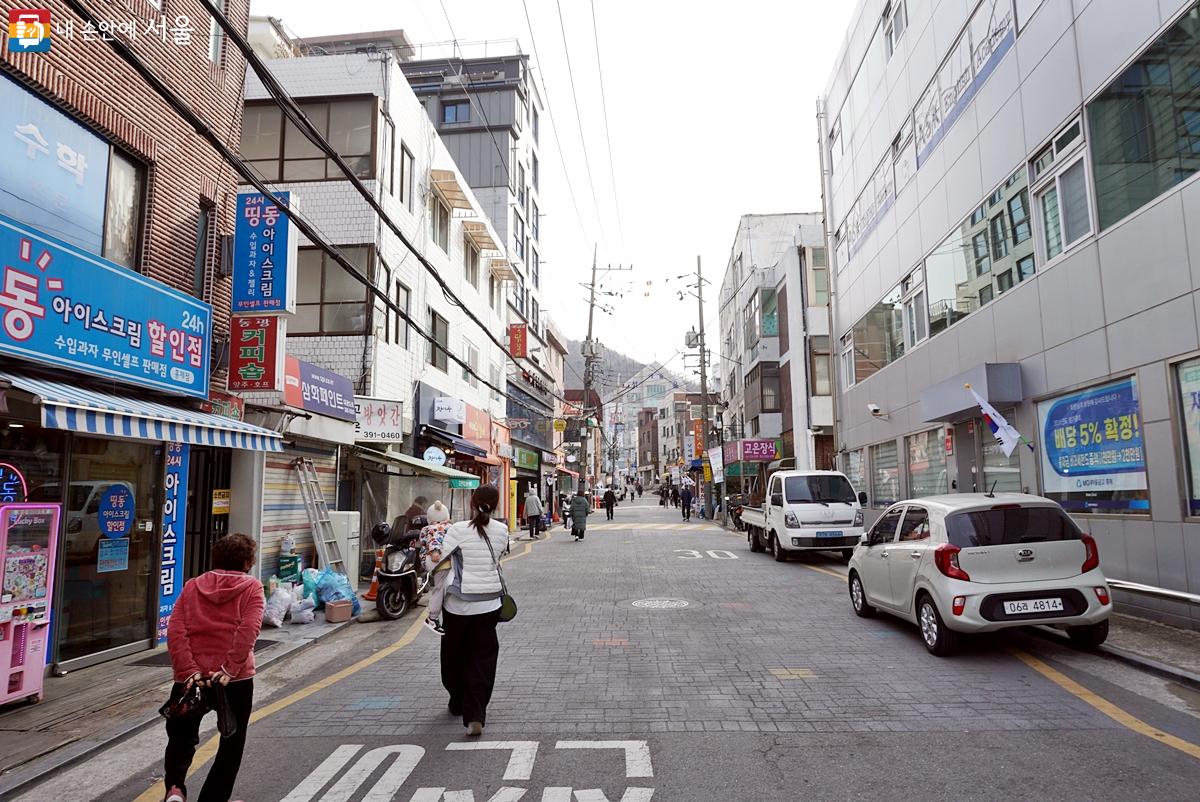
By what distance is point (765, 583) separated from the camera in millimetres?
13180

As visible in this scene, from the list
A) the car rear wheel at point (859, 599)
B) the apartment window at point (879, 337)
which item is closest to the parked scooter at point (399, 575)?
the car rear wheel at point (859, 599)

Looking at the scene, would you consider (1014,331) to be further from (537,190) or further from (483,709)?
(537,190)

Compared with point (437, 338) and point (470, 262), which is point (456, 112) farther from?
point (437, 338)

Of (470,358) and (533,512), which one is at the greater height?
(470,358)

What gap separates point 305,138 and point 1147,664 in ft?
65.3

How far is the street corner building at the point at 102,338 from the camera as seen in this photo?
21.0ft

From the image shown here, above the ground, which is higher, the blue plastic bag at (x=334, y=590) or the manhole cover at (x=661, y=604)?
the blue plastic bag at (x=334, y=590)

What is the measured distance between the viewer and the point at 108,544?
799cm

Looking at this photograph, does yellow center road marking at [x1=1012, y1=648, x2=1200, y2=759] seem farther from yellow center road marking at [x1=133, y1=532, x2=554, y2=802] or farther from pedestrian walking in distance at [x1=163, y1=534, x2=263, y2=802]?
yellow center road marking at [x1=133, y1=532, x2=554, y2=802]

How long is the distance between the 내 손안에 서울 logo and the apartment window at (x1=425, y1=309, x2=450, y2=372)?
15.2 meters

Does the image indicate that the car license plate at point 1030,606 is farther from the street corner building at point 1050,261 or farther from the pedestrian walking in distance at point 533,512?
the pedestrian walking in distance at point 533,512

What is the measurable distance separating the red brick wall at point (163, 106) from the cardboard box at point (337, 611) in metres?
4.22

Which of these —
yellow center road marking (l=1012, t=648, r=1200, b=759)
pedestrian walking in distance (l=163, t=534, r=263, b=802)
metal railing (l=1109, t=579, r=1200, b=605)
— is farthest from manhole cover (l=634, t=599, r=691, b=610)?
pedestrian walking in distance (l=163, t=534, r=263, b=802)

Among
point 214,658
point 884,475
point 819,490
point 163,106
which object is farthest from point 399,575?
point 884,475
